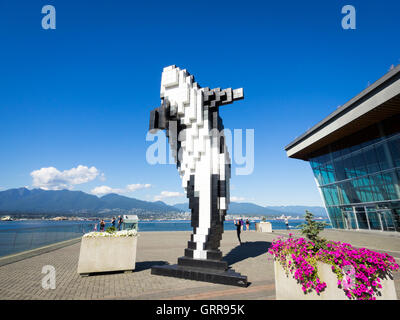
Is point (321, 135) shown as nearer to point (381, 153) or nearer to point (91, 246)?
point (381, 153)

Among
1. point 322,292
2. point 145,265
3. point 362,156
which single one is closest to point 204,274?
point 145,265

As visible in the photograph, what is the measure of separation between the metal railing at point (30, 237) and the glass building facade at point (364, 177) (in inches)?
1301

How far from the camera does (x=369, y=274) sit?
361cm

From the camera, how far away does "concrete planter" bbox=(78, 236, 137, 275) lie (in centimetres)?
732

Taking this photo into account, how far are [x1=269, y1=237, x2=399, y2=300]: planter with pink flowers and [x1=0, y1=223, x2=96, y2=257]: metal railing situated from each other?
13.3 metres

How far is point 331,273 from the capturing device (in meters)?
3.87

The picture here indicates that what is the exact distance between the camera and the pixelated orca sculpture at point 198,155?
25.3 ft

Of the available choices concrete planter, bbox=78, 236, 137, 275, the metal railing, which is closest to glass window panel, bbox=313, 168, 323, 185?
concrete planter, bbox=78, 236, 137, 275

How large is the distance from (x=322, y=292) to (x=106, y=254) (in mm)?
6896

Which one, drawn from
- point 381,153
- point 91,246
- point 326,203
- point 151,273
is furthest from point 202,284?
point 326,203

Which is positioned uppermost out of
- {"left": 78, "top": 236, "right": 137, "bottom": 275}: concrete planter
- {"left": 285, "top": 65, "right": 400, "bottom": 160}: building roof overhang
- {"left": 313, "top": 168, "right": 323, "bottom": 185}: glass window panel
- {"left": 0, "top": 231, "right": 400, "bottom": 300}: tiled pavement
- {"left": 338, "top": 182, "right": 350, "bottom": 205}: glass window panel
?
{"left": 285, "top": 65, "right": 400, "bottom": 160}: building roof overhang

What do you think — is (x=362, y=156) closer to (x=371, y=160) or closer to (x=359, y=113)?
(x=371, y=160)

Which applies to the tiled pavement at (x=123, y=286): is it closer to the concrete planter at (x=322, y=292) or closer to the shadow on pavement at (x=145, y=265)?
the shadow on pavement at (x=145, y=265)

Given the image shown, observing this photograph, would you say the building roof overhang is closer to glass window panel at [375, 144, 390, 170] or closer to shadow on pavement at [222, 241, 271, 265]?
glass window panel at [375, 144, 390, 170]
